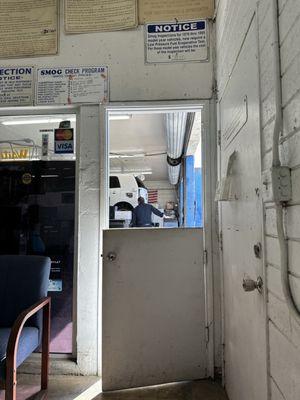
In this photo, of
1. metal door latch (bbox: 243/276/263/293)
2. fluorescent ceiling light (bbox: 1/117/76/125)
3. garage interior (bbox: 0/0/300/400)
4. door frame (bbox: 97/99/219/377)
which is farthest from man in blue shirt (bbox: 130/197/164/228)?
metal door latch (bbox: 243/276/263/293)

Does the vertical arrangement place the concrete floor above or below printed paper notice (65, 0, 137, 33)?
below

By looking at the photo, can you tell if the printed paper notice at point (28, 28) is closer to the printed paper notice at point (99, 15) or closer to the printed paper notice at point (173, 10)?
the printed paper notice at point (99, 15)

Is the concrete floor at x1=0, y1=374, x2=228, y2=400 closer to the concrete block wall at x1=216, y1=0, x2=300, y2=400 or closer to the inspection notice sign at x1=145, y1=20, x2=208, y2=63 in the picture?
the concrete block wall at x1=216, y1=0, x2=300, y2=400

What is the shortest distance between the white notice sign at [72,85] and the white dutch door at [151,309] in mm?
1081

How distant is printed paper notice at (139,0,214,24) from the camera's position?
7.82 feet

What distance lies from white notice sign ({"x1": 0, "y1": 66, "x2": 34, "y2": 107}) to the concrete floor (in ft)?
6.87

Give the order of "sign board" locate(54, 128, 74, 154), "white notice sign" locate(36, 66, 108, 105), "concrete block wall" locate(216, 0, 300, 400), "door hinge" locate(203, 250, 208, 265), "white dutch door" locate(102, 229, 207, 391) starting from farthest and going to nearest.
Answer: "sign board" locate(54, 128, 74, 154) < "white notice sign" locate(36, 66, 108, 105) < "door hinge" locate(203, 250, 208, 265) < "white dutch door" locate(102, 229, 207, 391) < "concrete block wall" locate(216, 0, 300, 400)

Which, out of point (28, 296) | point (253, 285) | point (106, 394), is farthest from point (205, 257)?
point (28, 296)

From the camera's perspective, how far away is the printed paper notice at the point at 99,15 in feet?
7.98

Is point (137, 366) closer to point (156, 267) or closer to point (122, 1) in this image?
point (156, 267)

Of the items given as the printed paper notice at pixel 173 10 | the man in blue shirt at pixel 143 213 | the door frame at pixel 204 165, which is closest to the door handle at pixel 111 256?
the door frame at pixel 204 165

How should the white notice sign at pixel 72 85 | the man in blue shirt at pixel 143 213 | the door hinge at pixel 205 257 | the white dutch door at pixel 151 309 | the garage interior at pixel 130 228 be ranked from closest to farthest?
the garage interior at pixel 130 228 < the white dutch door at pixel 151 309 < the door hinge at pixel 205 257 < the white notice sign at pixel 72 85 < the man in blue shirt at pixel 143 213

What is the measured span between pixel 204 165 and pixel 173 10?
1.21m

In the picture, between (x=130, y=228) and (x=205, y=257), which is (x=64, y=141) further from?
(x=205, y=257)
